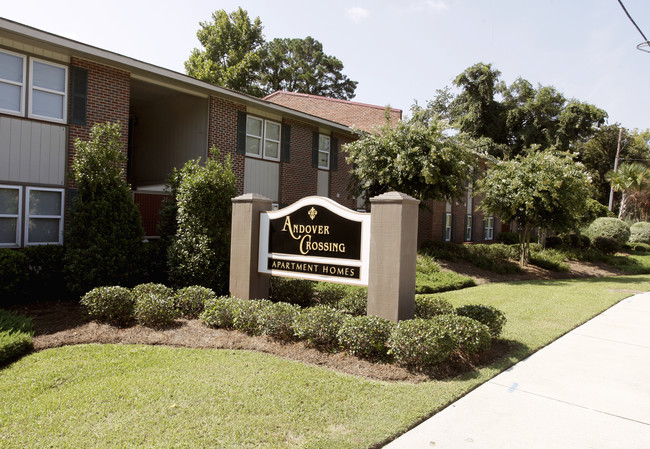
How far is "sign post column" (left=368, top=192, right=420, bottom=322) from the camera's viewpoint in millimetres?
6078

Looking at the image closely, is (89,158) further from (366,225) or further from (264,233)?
(366,225)

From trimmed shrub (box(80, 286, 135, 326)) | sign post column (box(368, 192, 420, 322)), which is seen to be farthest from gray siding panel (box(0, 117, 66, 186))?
sign post column (box(368, 192, 420, 322))

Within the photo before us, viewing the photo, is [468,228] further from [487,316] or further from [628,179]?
[487,316]

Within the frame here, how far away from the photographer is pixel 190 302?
→ 7398 mm

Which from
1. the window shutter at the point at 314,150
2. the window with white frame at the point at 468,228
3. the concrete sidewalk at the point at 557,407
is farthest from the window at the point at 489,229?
the concrete sidewalk at the point at 557,407

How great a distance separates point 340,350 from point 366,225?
1852 millimetres

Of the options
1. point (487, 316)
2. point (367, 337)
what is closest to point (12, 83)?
point (367, 337)

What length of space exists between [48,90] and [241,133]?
5574mm

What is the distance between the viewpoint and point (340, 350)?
5789mm

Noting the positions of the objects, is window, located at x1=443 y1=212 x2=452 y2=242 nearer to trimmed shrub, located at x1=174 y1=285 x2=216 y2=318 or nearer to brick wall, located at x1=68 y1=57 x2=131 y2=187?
brick wall, located at x1=68 y1=57 x2=131 y2=187

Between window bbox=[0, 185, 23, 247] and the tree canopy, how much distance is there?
2236 centimetres

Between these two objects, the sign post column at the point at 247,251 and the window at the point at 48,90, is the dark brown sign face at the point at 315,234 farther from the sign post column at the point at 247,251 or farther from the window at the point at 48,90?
the window at the point at 48,90

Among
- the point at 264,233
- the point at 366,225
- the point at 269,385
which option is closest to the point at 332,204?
the point at 366,225

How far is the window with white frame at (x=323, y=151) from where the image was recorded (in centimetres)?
1734
